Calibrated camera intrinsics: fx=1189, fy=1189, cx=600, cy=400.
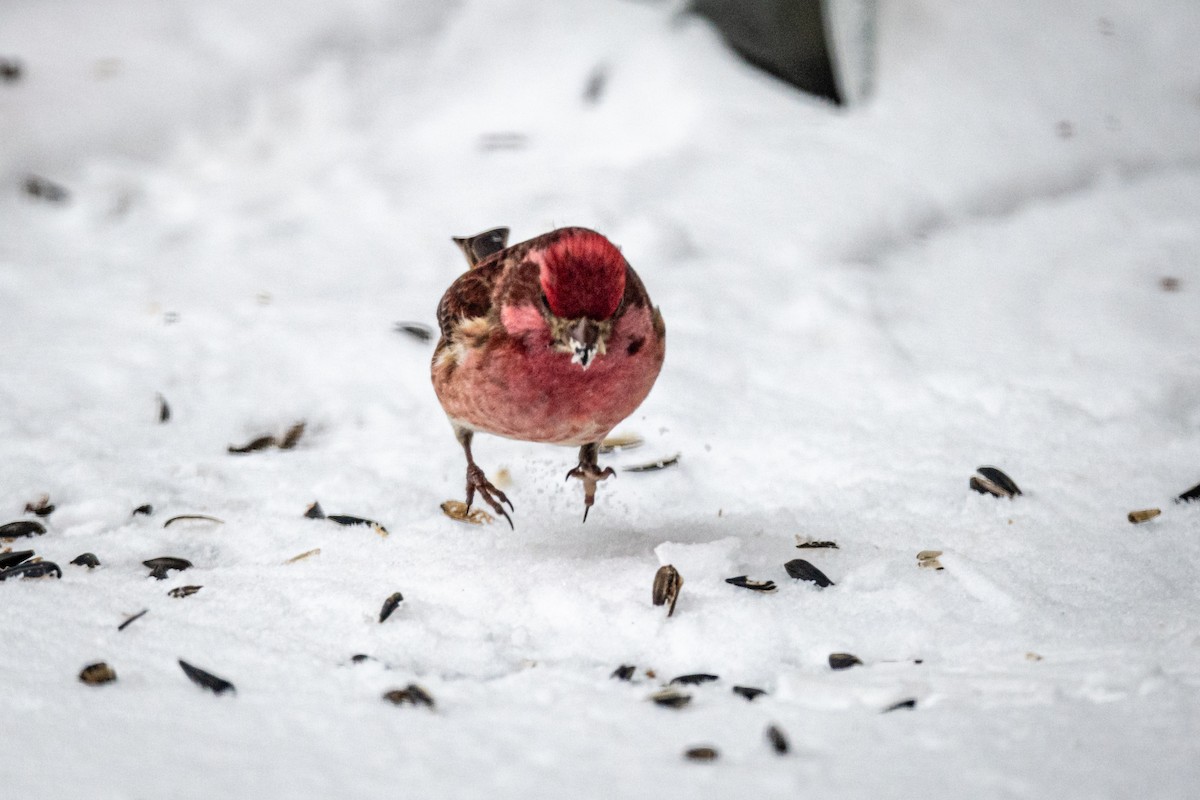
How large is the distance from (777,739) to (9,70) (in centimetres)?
583

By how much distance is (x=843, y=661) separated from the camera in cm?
290

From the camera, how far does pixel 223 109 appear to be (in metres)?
6.65

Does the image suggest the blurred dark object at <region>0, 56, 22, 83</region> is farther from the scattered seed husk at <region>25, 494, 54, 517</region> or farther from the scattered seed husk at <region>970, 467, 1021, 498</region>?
the scattered seed husk at <region>970, 467, 1021, 498</region>

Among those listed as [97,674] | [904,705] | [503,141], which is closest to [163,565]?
[97,674]

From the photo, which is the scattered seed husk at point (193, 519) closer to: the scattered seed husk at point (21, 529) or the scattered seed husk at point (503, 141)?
the scattered seed husk at point (21, 529)

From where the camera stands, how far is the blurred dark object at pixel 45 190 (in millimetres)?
6129

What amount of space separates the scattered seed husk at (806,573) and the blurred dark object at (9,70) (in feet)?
17.1

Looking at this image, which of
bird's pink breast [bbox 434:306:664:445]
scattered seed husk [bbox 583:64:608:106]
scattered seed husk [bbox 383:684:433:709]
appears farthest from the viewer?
scattered seed husk [bbox 583:64:608:106]

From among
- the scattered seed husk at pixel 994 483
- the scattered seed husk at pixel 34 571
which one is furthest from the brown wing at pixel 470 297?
the scattered seed husk at pixel 994 483

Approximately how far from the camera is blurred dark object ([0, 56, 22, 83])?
20.8 feet

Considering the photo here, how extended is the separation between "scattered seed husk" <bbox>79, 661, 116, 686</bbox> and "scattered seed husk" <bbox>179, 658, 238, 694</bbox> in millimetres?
161

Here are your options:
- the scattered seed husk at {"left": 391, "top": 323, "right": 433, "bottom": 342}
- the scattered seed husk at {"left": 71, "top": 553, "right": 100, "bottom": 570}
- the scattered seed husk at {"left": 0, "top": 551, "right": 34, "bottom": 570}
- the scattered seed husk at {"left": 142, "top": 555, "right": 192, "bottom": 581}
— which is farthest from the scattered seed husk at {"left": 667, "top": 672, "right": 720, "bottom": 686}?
the scattered seed husk at {"left": 391, "top": 323, "right": 433, "bottom": 342}

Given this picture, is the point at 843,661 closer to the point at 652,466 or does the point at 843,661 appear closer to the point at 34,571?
the point at 652,466

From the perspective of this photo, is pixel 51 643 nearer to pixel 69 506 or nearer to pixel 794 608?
pixel 69 506
